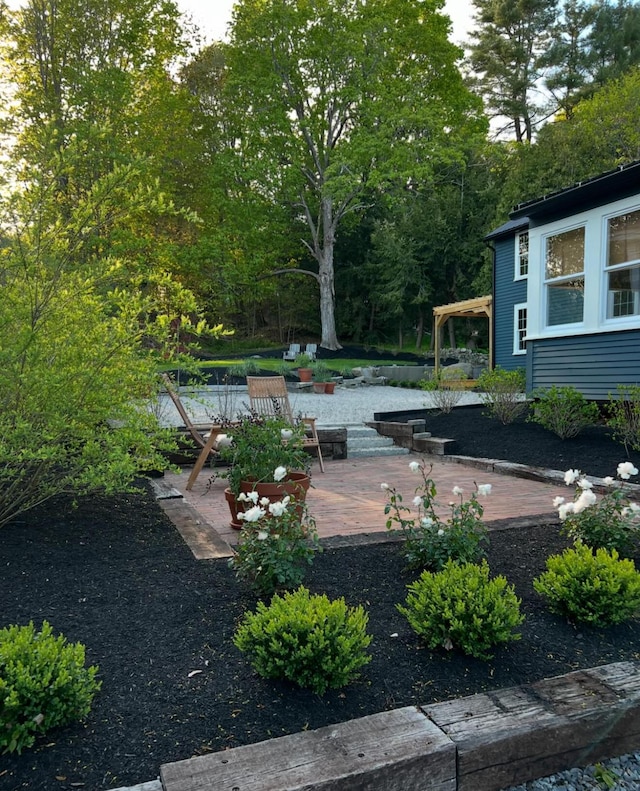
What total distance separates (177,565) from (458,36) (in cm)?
3254

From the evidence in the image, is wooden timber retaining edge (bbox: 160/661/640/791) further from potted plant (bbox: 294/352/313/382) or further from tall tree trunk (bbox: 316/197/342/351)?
tall tree trunk (bbox: 316/197/342/351)

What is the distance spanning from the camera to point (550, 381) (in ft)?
26.1

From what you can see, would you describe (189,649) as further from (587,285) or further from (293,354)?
(293,354)

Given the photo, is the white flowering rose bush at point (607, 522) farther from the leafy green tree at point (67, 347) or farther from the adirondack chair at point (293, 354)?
the adirondack chair at point (293, 354)

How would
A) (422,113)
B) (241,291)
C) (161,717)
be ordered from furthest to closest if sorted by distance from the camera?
(241,291), (422,113), (161,717)

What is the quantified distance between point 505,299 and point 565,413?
11.4m

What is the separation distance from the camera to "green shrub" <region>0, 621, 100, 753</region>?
152cm

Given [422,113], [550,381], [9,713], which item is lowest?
[9,713]

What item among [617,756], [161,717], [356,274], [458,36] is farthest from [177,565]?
[458,36]

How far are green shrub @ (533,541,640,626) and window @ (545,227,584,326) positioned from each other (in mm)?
6011

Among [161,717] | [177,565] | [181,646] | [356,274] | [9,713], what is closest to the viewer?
[9,713]

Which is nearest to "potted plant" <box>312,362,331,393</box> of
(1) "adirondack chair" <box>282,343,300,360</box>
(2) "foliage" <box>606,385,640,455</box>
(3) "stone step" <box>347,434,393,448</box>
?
(1) "adirondack chair" <box>282,343,300,360</box>

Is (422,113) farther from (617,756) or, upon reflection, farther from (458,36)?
(617,756)

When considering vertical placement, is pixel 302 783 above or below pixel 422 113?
below
